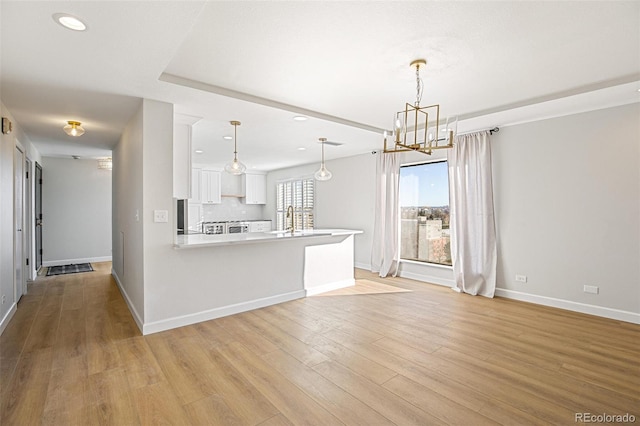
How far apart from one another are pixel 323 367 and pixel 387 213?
384cm

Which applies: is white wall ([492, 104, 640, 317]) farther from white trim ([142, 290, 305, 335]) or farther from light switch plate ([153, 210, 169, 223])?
light switch plate ([153, 210, 169, 223])

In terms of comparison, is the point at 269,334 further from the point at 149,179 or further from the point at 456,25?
the point at 456,25

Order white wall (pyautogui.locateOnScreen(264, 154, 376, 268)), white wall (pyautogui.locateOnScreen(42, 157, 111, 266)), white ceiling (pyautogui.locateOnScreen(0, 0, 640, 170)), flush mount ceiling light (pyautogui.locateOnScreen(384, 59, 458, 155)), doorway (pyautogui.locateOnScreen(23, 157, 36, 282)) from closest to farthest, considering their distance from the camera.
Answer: white ceiling (pyautogui.locateOnScreen(0, 0, 640, 170)) < flush mount ceiling light (pyautogui.locateOnScreen(384, 59, 458, 155)) < doorway (pyautogui.locateOnScreen(23, 157, 36, 282)) < white wall (pyautogui.locateOnScreen(264, 154, 376, 268)) < white wall (pyautogui.locateOnScreen(42, 157, 111, 266))

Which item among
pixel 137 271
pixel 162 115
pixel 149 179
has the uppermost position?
pixel 162 115

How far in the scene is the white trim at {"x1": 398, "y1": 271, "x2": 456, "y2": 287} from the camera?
5250mm

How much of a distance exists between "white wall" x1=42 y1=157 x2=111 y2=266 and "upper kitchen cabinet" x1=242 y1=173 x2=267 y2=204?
3280 mm

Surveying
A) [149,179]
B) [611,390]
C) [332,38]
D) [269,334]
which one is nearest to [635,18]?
[332,38]

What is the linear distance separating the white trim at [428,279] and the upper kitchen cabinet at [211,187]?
210 inches

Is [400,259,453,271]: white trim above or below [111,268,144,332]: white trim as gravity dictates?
above

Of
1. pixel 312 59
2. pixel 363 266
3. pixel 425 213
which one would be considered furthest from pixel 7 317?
pixel 425 213

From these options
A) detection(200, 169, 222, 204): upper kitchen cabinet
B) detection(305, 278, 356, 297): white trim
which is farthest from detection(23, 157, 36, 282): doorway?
detection(305, 278, 356, 297): white trim

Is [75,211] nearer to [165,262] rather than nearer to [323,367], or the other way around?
[165,262]

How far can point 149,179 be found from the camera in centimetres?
329

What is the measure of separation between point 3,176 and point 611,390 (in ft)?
18.7
